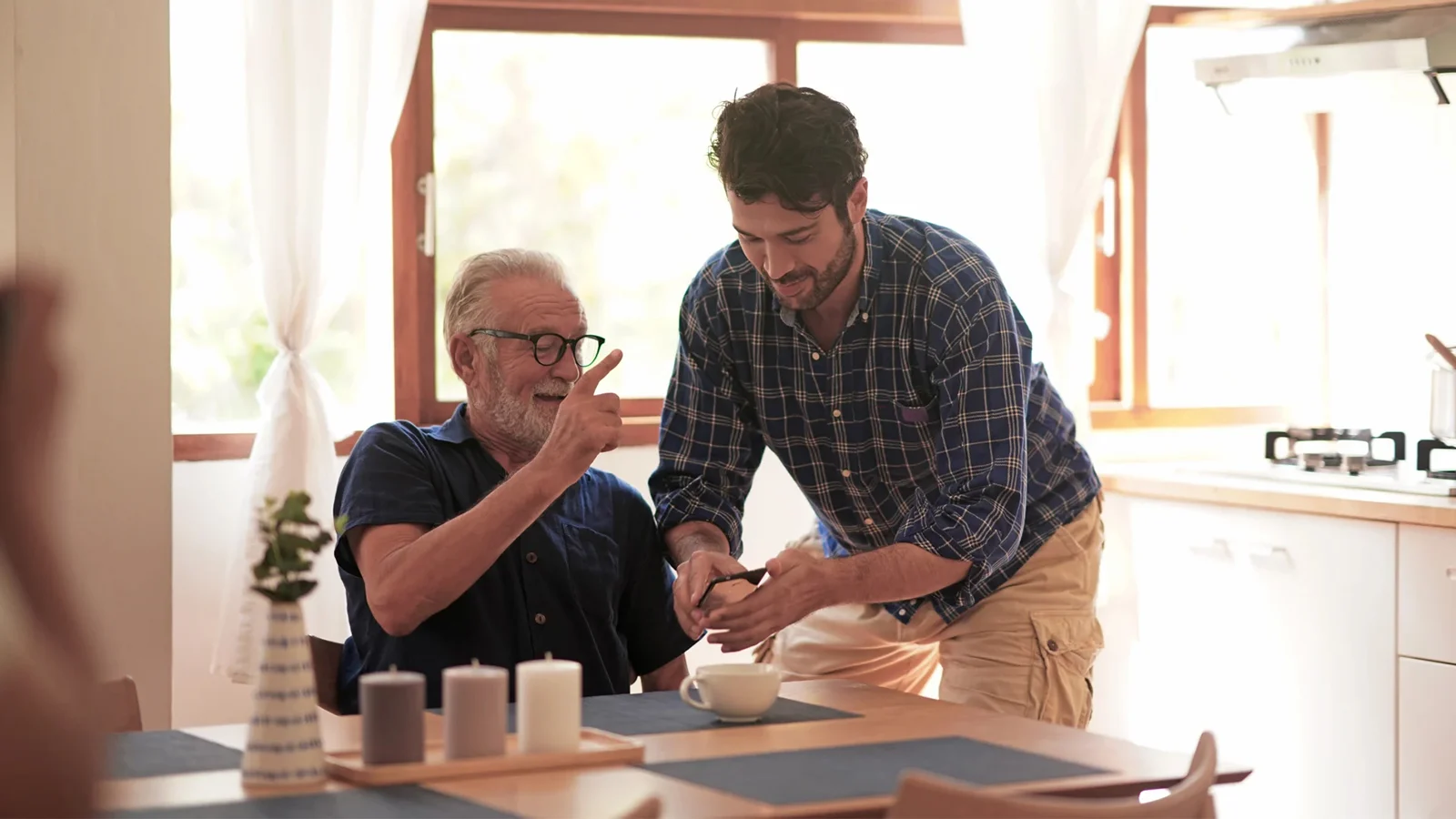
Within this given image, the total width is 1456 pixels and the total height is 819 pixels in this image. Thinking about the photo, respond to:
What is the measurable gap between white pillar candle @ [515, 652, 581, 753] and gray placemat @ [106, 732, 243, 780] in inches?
12.3

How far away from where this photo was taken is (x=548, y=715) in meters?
1.83

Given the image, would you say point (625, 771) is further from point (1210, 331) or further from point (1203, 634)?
point (1210, 331)

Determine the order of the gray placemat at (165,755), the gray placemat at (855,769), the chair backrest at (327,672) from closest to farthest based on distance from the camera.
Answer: the gray placemat at (855,769), the gray placemat at (165,755), the chair backrest at (327,672)

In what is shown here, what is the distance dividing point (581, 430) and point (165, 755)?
74cm

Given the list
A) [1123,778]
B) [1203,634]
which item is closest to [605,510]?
[1123,778]

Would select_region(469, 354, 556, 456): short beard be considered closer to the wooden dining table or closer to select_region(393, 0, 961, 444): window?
the wooden dining table

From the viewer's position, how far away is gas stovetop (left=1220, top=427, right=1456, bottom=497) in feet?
11.7

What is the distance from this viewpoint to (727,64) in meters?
A: 3.99

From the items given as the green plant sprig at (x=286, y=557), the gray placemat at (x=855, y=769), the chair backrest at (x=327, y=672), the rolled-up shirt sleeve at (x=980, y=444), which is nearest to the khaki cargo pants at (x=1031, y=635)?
the rolled-up shirt sleeve at (x=980, y=444)

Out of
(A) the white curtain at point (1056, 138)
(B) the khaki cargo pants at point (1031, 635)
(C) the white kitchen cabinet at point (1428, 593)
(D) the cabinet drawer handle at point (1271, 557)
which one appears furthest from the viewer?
(A) the white curtain at point (1056, 138)

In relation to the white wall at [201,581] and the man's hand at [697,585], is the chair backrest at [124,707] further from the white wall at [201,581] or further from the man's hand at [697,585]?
the white wall at [201,581]

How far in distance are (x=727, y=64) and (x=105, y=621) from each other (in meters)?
1.92

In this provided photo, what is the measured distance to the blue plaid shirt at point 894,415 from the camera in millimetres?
2504

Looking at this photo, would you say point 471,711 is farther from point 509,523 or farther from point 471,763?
point 509,523
